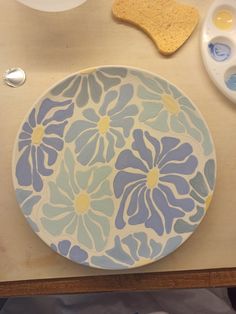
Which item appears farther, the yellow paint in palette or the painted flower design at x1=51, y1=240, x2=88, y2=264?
the yellow paint in palette

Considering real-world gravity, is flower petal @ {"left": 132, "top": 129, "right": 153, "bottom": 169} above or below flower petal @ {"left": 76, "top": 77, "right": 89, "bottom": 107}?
below

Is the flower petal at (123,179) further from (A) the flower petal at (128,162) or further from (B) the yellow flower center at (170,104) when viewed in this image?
(B) the yellow flower center at (170,104)

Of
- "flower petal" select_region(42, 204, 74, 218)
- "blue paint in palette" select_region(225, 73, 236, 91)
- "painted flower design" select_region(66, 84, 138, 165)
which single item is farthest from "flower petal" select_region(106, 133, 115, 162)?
"blue paint in palette" select_region(225, 73, 236, 91)

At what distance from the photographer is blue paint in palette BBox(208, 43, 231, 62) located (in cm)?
69

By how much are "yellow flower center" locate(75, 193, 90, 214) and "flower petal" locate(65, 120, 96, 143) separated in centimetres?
9

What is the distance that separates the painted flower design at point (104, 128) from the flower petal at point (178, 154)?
72 mm

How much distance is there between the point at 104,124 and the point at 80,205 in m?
0.14

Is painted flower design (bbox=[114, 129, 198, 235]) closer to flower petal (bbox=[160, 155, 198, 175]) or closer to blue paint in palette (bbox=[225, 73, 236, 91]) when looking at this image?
flower petal (bbox=[160, 155, 198, 175])

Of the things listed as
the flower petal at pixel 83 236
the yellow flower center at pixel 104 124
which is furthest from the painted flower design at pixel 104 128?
the flower petal at pixel 83 236

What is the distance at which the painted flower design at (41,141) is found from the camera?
25.1 inches

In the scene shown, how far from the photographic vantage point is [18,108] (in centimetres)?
68

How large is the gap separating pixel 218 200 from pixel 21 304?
0.52m

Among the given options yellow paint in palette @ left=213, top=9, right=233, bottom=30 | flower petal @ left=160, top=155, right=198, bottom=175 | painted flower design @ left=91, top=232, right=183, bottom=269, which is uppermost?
yellow paint in palette @ left=213, top=9, right=233, bottom=30

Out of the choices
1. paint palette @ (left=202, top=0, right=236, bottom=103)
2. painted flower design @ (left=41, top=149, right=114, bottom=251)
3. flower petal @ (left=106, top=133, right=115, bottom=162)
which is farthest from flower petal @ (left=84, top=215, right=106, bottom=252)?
paint palette @ (left=202, top=0, right=236, bottom=103)
